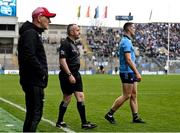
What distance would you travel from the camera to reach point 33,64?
6.53 metres

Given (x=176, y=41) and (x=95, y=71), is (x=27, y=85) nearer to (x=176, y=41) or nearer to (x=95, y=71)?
(x=95, y=71)

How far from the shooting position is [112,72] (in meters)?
58.4

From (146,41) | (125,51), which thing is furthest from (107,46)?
(125,51)

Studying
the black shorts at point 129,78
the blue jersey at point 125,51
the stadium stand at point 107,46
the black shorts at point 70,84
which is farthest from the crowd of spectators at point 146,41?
the black shorts at point 70,84

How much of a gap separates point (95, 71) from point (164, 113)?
45770 millimetres

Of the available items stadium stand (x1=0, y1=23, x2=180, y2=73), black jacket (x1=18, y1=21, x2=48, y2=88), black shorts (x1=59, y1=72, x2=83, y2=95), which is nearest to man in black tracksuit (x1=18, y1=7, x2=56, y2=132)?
black jacket (x1=18, y1=21, x2=48, y2=88)

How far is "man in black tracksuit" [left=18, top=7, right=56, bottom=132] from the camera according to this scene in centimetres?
651

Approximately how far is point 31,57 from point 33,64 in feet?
0.34

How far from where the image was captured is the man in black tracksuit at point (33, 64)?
6.51m

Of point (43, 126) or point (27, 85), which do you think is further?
point (43, 126)

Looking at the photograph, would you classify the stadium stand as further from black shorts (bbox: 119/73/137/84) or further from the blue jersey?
black shorts (bbox: 119/73/137/84)

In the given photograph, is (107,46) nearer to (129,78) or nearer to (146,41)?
(146,41)

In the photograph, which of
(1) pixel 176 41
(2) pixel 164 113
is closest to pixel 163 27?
(1) pixel 176 41

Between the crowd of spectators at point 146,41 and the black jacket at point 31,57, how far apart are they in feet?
180
